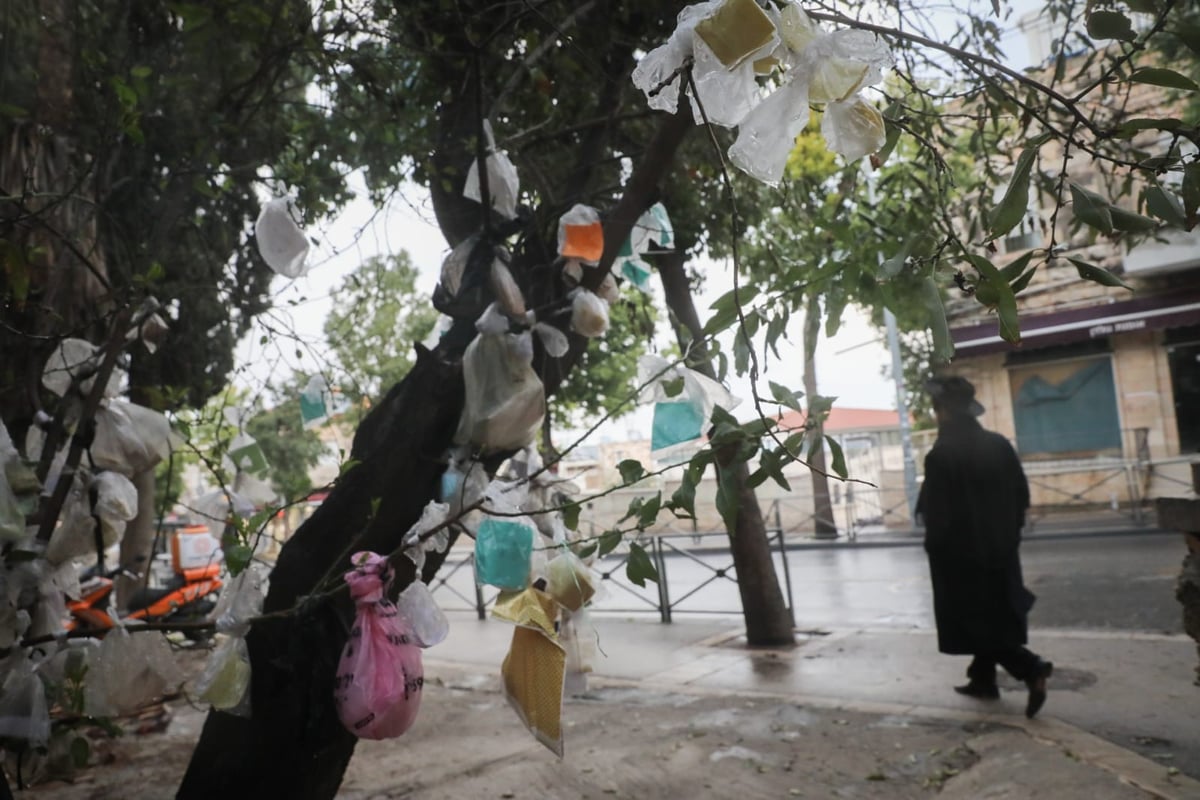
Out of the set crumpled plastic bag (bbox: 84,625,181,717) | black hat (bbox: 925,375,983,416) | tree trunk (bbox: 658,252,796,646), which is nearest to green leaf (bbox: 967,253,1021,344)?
crumpled plastic bag (bbox: 84,625,181,717)

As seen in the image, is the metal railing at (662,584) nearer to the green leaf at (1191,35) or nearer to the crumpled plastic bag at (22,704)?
the crumpled plastic bag at (22,704)

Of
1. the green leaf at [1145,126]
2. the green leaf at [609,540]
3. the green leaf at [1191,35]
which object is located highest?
the green leaf at [1191,35]

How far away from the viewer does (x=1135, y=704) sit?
470 centimetres

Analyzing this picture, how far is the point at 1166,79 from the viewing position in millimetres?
1450

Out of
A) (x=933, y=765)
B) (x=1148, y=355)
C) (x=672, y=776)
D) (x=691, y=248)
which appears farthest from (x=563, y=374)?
(x=1148, y=355)

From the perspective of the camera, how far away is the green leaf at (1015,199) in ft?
4.75

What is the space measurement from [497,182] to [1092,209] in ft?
7.39

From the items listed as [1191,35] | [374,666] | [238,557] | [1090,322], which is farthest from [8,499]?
[1090,322]

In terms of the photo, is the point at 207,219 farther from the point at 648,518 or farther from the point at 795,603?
the point at 795,603

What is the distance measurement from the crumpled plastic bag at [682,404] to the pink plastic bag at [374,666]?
1.11 meters

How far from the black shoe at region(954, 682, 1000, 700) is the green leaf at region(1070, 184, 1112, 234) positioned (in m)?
4.16

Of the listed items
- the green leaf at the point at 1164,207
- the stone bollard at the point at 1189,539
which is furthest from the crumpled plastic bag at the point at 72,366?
the stone bollard at the point at 1189,539

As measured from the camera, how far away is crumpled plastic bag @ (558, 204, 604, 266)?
10.2 ft

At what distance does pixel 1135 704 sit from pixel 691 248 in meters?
4.38
